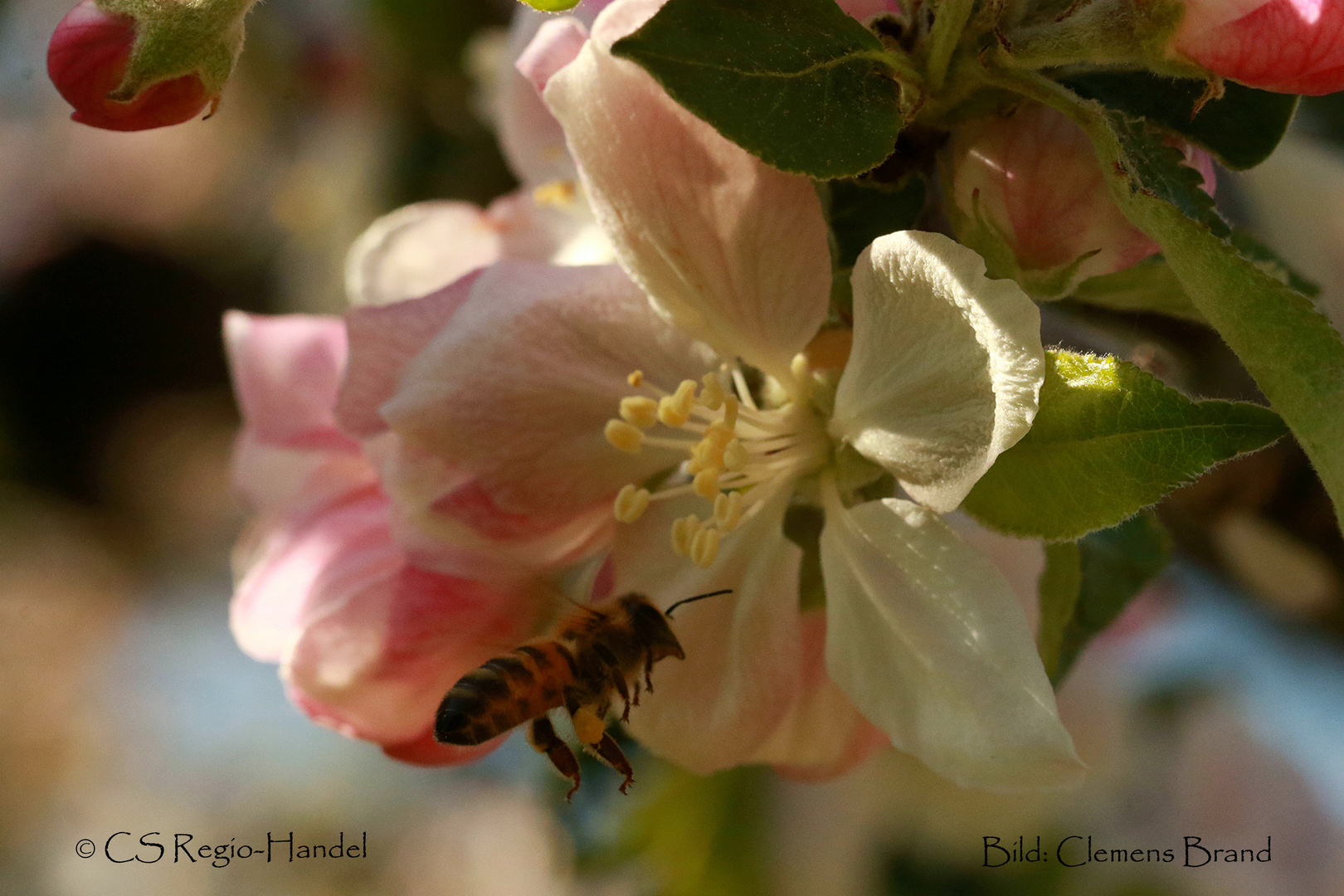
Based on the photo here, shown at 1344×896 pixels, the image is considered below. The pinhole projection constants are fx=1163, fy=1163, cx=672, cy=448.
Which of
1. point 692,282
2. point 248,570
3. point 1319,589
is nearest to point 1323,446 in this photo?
point 692,282

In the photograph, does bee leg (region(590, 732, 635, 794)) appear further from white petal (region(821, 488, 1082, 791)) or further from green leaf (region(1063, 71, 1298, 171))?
green leaf (region(1063, 71, 1298, 171))

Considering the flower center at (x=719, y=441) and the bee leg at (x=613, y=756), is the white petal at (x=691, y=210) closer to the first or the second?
the flower center at (x=719, y=441)

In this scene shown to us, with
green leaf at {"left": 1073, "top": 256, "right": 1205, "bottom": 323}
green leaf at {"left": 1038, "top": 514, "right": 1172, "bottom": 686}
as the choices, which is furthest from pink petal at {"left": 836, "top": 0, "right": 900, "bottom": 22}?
green leaf at {"left": 1038, "top": 514, "right": 1172, "bottom": 686}

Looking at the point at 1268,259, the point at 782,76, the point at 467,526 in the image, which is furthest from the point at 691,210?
the point at 1268,259

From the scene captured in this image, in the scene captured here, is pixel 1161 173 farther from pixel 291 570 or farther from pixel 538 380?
pixel 291 570

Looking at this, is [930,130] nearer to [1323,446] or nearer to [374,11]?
[1323,446]
